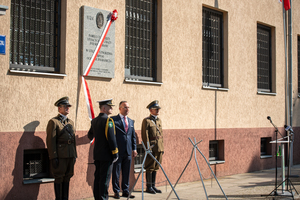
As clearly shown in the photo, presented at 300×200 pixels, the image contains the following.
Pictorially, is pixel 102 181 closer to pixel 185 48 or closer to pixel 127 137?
pixel 127 137

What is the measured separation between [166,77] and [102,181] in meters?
4.08

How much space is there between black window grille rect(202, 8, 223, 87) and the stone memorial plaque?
3.87 m

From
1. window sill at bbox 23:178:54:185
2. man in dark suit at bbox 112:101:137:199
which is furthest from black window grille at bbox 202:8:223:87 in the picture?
window sill at bbox 23:178:54:185

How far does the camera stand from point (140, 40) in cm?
1004

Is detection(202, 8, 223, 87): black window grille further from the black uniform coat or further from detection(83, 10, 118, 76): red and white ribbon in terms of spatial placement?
the black uniform coat

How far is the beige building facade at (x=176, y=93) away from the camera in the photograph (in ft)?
24.2

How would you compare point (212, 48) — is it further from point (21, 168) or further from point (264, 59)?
point (21, 168)

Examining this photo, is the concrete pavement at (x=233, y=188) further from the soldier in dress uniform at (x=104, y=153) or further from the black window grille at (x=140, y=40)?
the black window grille at (x=140, y=40)

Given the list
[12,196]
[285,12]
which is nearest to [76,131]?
[12,196]

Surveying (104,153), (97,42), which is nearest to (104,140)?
(104,153)

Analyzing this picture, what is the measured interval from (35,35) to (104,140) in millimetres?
2585

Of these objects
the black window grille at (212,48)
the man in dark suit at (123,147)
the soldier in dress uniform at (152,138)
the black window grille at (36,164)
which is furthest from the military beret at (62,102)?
the black window grille at (212,48)

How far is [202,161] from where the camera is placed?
1140 centimetres

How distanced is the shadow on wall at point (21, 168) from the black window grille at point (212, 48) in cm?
594
